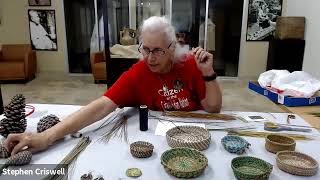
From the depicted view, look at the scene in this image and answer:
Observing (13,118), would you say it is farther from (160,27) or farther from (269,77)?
(269,77)

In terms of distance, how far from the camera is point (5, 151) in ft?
3.75

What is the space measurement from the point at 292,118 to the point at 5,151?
53.6 inches

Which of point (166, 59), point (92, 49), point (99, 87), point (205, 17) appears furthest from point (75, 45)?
point (166, 59)

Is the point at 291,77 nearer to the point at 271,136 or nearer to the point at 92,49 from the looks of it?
the point at 271,136

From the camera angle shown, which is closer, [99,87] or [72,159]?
[72,159]

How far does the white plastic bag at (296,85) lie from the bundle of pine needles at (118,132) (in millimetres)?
1090

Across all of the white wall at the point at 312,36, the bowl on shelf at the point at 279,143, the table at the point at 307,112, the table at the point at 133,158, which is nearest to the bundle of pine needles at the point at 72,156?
the table at the point at 133,158

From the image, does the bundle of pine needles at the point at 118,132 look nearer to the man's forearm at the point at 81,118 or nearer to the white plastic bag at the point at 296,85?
the man's forearm at the point at 81,118

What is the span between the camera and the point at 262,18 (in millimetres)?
5348

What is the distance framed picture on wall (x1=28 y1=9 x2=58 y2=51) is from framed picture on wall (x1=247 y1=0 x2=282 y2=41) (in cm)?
364

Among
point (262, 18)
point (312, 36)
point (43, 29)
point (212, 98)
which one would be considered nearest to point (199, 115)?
point (212, 98)

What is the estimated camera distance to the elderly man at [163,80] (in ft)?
5.04

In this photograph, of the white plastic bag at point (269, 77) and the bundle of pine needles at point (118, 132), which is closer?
the bundle of pine needles at point (118, 132)

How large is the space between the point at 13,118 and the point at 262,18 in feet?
16.2
